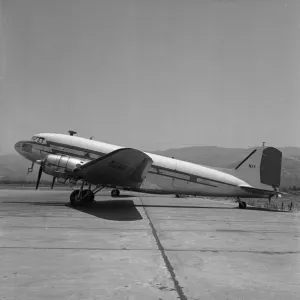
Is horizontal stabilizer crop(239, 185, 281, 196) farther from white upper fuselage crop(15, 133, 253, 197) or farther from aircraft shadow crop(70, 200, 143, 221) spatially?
aircraft shadow crop(70, 200, 143, 221)

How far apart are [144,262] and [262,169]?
1420 cm

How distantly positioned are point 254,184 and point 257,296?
47.9 ft

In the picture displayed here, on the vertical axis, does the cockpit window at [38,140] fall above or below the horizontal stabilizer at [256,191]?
above

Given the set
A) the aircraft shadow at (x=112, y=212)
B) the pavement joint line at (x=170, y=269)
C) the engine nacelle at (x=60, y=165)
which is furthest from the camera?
the engine nacelle at (x=60, y=165)

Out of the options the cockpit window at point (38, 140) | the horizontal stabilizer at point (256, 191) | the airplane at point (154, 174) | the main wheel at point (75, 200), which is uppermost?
the cockpit window at point (38, 140)

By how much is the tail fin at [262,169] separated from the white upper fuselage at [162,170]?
0.61 metres

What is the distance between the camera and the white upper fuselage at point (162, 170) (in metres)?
17.2

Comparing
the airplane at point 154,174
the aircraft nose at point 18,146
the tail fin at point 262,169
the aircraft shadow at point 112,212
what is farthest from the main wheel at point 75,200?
the tail fin at point 262,169

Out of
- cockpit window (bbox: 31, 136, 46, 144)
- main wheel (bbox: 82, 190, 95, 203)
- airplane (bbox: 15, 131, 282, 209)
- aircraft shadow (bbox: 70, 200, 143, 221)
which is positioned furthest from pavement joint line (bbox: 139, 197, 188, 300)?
cockpit window (bbox: 31, 136, 46, 144)

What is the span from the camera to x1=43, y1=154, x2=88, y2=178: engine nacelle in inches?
591

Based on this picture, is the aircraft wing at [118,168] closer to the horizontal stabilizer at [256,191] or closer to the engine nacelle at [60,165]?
the engine nacelle at [60,165]

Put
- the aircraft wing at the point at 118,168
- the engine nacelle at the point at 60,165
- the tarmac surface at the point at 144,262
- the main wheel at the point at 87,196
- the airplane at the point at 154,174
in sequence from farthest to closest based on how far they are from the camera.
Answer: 1. the main wheel at the point at 87,196
2. the airplane at the point at 154,174
3. the engine nacelle at the point at 60,165
4. the aircraft wing at the point at 118,168
5. the tarmac surface at the point at 144,262

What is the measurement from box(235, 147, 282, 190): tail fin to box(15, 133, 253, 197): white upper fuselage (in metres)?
0.61

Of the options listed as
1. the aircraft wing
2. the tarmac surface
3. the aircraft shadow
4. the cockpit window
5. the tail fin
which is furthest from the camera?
the tail fin
